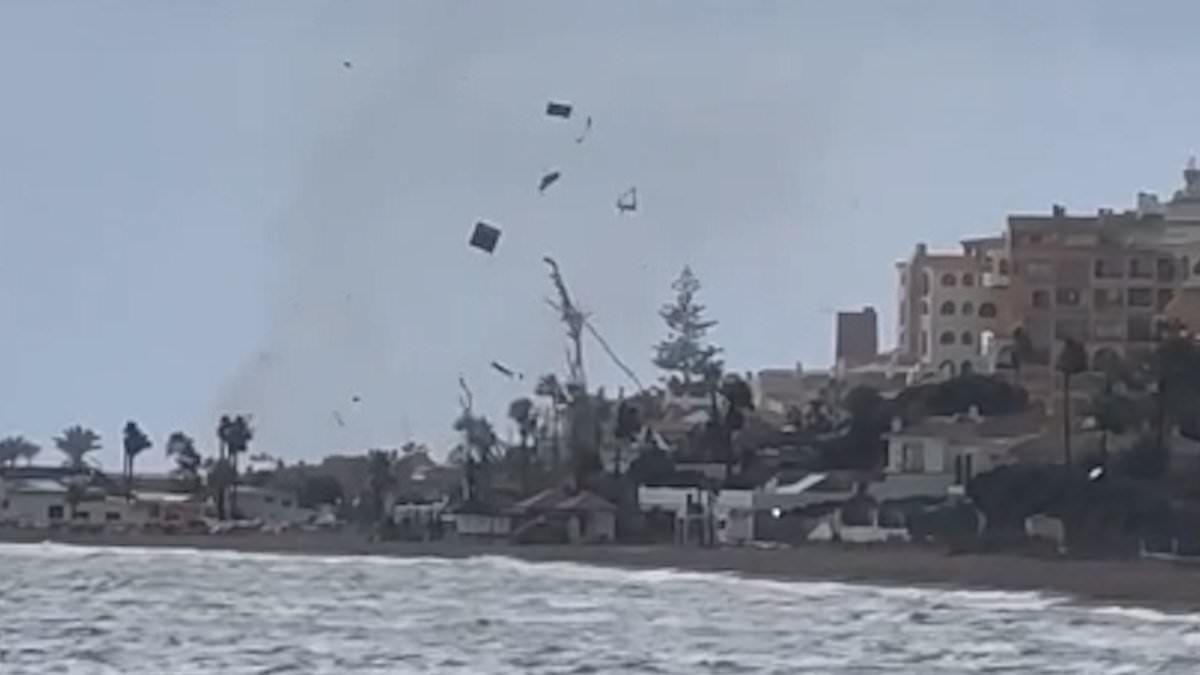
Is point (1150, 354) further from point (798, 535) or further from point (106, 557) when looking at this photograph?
point (106, 557)

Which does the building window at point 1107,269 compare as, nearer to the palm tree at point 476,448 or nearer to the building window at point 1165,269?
the building window at point 1165,269

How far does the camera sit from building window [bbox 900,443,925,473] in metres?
84.3

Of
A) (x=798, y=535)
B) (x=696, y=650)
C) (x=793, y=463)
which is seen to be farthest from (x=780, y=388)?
(x=696, y=650)

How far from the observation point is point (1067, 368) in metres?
83.6

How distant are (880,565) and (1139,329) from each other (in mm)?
34429

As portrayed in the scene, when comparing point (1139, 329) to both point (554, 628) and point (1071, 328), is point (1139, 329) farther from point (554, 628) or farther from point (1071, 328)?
point (554, 628)

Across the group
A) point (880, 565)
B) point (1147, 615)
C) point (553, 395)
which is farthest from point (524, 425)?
point (1147, 615)

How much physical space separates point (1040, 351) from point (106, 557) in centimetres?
2642

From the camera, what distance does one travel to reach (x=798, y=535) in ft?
266

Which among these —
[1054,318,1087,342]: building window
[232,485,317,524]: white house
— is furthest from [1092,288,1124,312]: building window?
[232,485,317,524]: white house

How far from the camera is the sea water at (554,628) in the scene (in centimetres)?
3931

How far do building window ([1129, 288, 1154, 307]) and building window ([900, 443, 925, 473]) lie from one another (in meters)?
20.1

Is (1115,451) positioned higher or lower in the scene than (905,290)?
lower

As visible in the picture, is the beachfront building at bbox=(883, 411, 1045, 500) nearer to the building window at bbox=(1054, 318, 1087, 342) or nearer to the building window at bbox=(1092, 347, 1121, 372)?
the building window at bbox=(1092, 347, 1121, 372)
